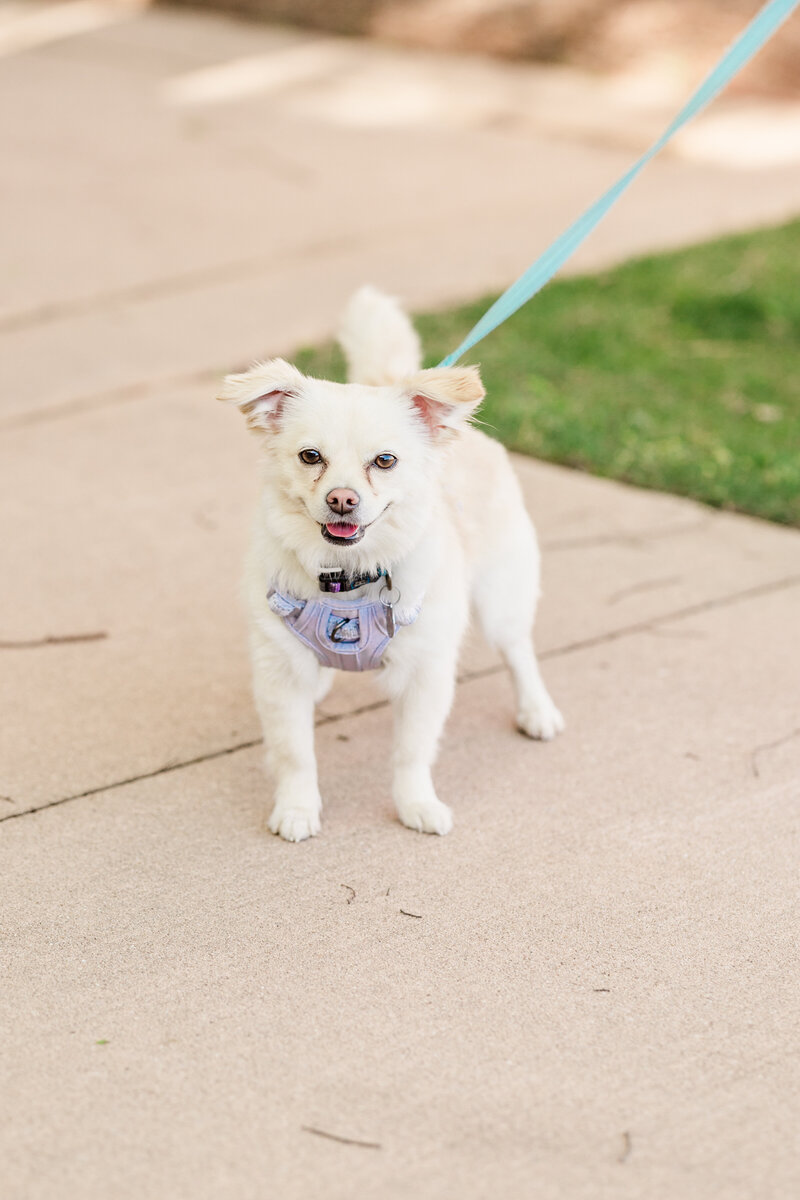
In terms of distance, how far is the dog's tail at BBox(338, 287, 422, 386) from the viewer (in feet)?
12.6

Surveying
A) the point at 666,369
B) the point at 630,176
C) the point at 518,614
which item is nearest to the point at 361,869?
the point at 518,614

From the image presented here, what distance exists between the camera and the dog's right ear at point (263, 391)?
3.16 metres

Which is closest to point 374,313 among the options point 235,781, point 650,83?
point 235,781

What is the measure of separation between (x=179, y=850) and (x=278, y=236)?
6078mm

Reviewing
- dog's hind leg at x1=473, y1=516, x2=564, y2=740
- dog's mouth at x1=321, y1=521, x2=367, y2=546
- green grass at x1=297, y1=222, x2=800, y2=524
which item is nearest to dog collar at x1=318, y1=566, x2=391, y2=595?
dog's mouth at x1=321, y1=521, x2=367, y2=546

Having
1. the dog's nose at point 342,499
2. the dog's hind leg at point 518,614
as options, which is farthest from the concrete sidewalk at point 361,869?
the dog's nose at point 342,499

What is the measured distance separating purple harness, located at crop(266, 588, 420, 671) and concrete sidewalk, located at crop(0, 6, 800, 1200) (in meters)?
0.49

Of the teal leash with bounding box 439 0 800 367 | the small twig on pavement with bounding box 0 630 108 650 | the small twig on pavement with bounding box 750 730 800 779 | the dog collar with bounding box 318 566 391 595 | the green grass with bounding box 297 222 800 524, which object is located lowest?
the green grass with bounding box 297 222 800 524

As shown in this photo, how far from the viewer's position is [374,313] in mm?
3889

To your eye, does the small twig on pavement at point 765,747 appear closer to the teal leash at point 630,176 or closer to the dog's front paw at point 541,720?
the dog's front paw at point 541,720

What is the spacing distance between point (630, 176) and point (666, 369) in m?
3.75

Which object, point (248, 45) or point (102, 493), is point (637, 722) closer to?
point (102, 493)

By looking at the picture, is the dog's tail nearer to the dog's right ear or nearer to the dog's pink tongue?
the dog's right ear

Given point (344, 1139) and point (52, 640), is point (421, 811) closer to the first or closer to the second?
point (344, 1139)
